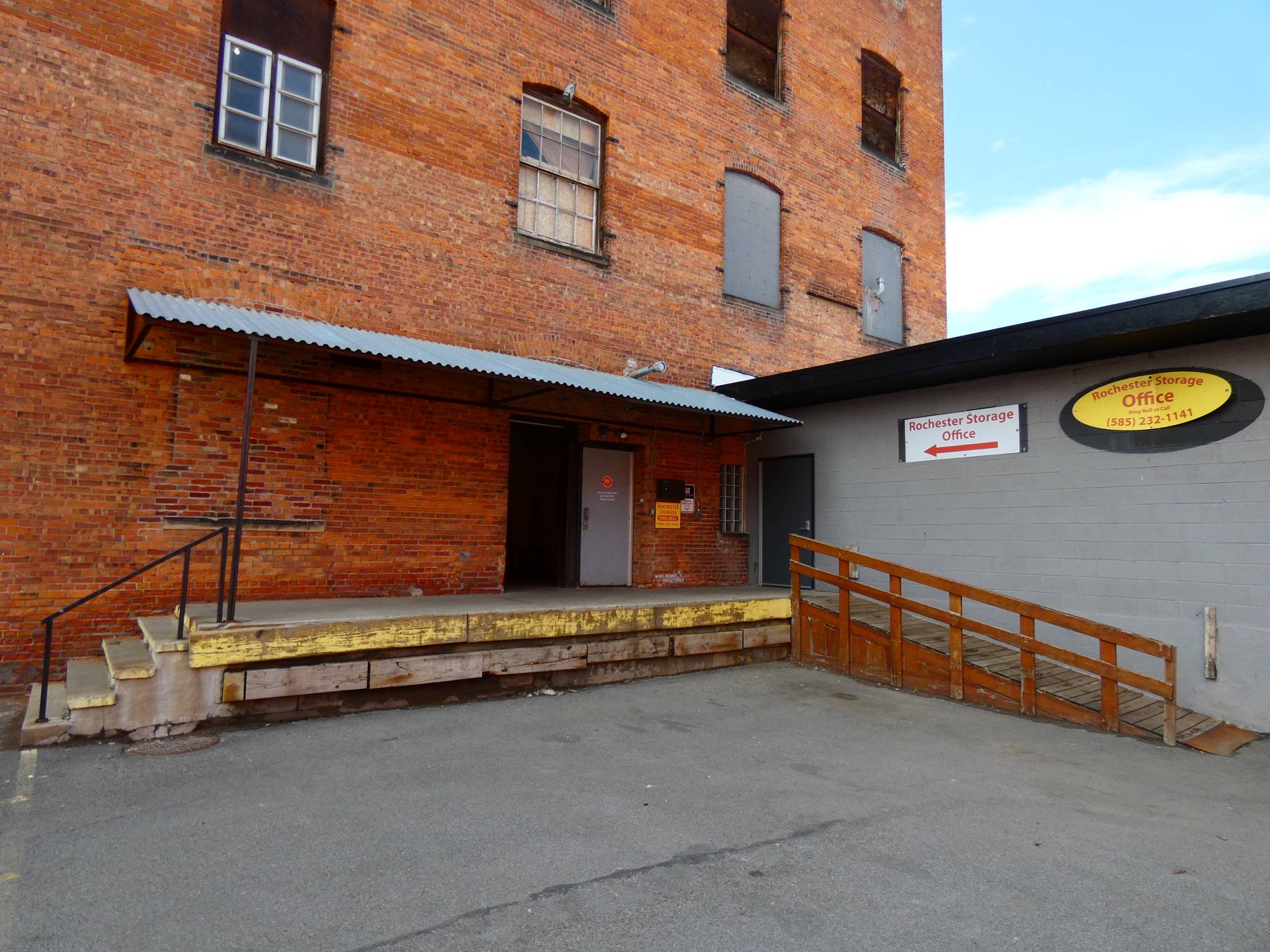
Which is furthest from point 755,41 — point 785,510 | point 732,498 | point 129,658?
point 129,658

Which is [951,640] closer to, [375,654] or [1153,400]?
[1153,400]

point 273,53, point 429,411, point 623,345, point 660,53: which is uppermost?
point 660,53

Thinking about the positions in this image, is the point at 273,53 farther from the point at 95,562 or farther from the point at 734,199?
the point at 734,199

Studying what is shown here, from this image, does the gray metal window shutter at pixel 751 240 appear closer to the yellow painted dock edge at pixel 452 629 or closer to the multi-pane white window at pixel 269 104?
the yellow painted dock edge at pixel 452 629

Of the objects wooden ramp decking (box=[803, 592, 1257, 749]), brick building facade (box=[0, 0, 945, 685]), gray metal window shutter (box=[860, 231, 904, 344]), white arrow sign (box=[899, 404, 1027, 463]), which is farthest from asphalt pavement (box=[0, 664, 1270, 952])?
gray metal window shutter (box=[860, 231, 904, 344])

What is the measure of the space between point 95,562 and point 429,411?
3479mm

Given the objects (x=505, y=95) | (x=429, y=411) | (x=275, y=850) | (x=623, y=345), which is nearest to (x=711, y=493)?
(x=623, y=345)

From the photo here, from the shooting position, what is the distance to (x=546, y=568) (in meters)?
11.3

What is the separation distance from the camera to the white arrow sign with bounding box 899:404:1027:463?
855cm

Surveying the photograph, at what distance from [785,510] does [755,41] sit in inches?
318

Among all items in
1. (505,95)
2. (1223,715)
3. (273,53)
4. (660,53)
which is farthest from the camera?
(660,53)

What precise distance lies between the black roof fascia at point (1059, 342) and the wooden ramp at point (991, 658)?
2369 mm

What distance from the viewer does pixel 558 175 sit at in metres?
10.3

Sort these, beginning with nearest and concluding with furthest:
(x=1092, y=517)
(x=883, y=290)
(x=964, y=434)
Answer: (x=1092, y=517) < (x=964, y=434) < (x=883, y=290)
